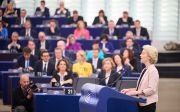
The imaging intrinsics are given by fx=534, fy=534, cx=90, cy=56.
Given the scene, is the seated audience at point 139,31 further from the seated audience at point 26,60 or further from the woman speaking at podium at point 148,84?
the woman speaking at podium at point 148,84

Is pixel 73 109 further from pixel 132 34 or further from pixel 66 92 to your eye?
pixel 132 34

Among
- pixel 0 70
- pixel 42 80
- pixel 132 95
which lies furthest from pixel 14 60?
pixel 132 95

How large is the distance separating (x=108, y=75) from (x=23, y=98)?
157 centimetres

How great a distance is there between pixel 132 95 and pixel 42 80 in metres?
5.14

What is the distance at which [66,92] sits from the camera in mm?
8266

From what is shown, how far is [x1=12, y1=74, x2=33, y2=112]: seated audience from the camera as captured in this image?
884 cm

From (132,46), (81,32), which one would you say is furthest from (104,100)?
(81,32)

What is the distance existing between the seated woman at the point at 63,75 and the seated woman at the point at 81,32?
14.4 ft

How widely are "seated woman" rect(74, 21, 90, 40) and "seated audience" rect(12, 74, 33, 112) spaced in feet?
16.9

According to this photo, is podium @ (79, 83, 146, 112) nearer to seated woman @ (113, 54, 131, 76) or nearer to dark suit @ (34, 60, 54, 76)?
seated woman @ (113, 54, 131, 76)

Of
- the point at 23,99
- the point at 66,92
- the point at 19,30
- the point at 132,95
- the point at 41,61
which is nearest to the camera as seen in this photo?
the point at 132,95

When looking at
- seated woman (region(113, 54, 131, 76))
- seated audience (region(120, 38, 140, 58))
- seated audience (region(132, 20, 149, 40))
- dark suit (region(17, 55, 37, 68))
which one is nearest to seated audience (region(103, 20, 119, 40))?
seated audience (region(132, 20, 149, 40))

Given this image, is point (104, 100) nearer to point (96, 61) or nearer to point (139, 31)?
point (96, 61)

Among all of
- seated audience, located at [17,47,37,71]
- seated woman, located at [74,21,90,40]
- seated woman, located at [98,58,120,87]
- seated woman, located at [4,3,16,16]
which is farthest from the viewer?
seated woman, located at [4,3,16,16]
